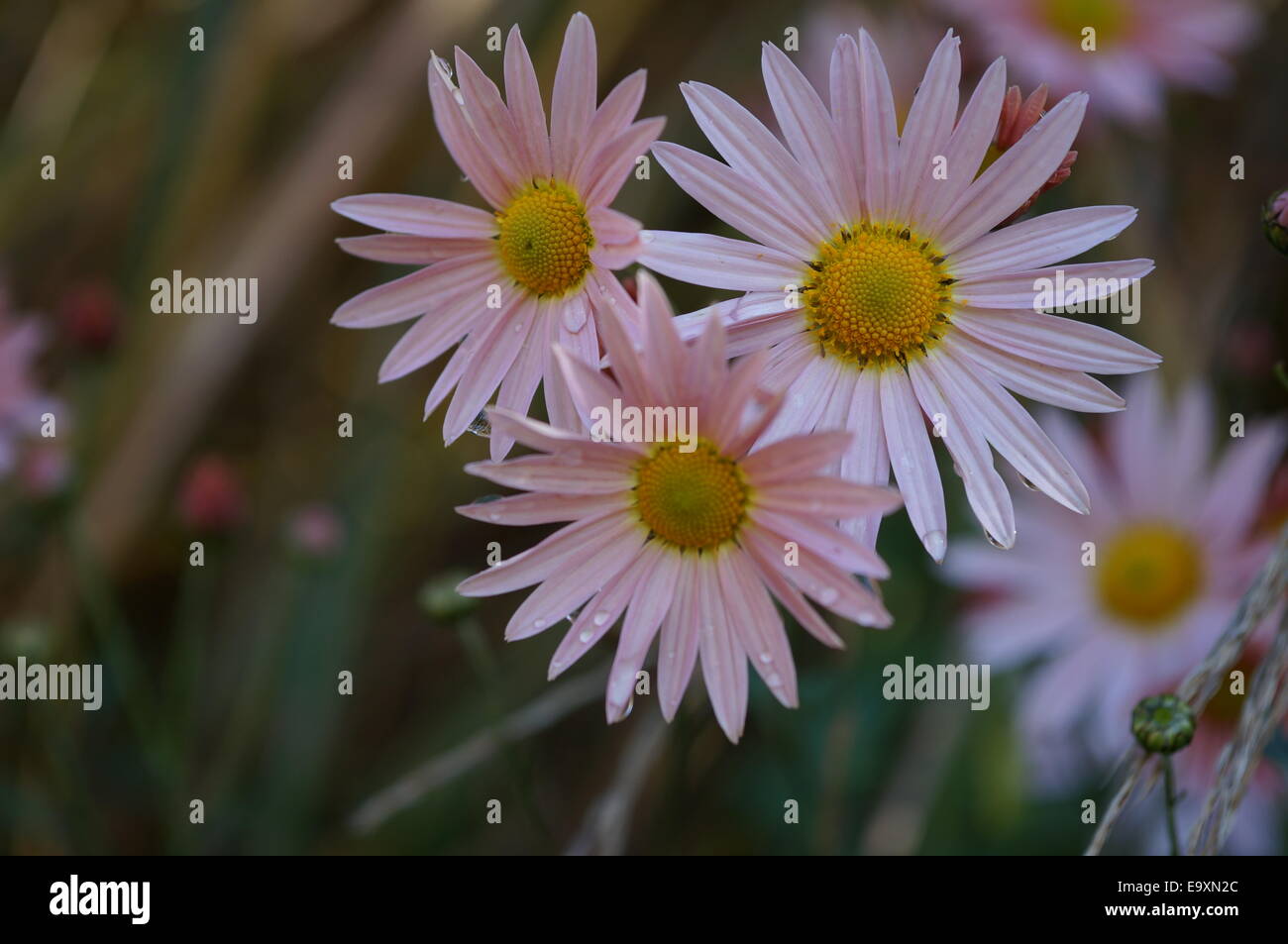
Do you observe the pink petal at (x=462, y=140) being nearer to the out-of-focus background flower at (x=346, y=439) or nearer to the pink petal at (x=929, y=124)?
A: the pink petal at (x=929, y=124)

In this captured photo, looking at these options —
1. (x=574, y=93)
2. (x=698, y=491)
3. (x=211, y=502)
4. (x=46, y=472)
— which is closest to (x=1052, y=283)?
(x=698, y=491)

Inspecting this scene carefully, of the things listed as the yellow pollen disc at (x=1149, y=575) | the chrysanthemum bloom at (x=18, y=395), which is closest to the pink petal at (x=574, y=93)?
the chrysanthemum bloom at (x=18, y=395)

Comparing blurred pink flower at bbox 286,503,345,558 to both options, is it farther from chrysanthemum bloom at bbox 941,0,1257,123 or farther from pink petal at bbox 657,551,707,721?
chrysanthemum bloom at bbox 941,0,1257,123

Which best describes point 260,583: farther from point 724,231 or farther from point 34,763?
point 724,231

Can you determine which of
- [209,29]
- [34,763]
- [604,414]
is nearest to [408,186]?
[209,29]

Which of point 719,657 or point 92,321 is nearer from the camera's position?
point 719,657

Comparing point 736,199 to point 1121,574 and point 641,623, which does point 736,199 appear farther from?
point 1121,574
